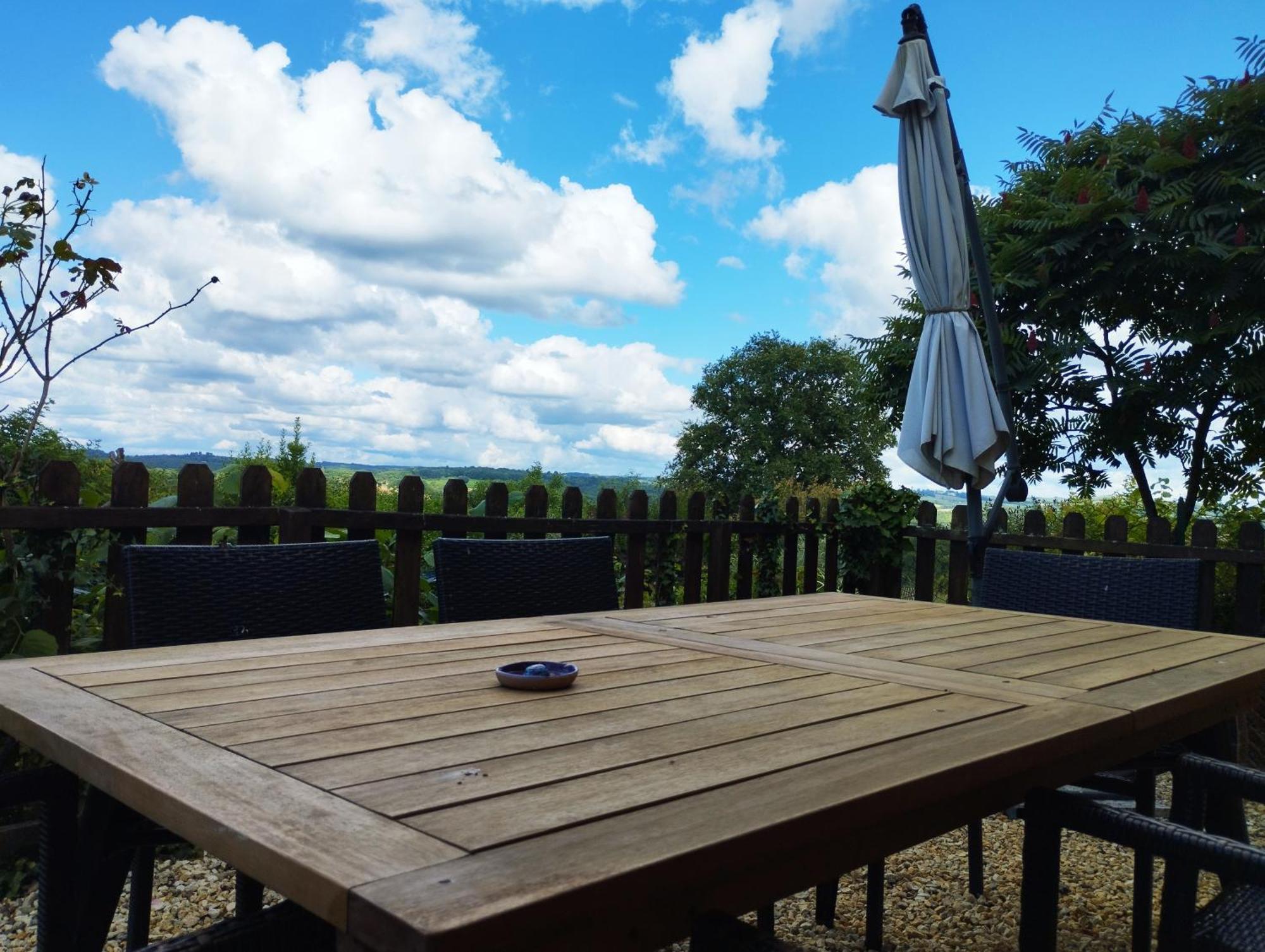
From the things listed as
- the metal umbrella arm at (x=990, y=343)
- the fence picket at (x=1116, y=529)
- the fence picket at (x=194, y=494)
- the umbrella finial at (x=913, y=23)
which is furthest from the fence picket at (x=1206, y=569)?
the fence picket at (x=194, y=494)

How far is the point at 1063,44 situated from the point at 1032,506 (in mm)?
2515

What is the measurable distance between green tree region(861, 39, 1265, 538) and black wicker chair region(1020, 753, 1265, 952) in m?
4.79

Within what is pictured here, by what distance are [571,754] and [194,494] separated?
2595mm

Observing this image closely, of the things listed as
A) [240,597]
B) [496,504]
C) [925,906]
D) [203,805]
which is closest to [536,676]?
[203,805]

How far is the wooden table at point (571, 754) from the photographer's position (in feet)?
2.50

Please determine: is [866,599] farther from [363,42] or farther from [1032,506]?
[363,42]

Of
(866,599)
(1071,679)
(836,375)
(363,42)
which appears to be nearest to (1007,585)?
(866,599)

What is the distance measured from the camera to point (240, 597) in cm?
204

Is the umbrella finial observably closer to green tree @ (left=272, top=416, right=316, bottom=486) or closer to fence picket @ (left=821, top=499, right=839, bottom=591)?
fence picket @ (left=821, top=499, right=839, bottom=591)

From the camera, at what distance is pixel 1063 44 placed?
5.11 metres

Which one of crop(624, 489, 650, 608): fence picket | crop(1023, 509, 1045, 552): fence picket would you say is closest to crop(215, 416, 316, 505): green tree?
crop(624, 489, 650, 608): fence picket

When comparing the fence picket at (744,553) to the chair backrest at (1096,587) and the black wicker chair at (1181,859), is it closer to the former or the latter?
the chair backrest at (1096,587)

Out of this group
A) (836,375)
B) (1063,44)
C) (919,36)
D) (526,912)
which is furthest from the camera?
(836,375)

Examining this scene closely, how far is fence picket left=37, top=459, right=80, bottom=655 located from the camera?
2957mm
